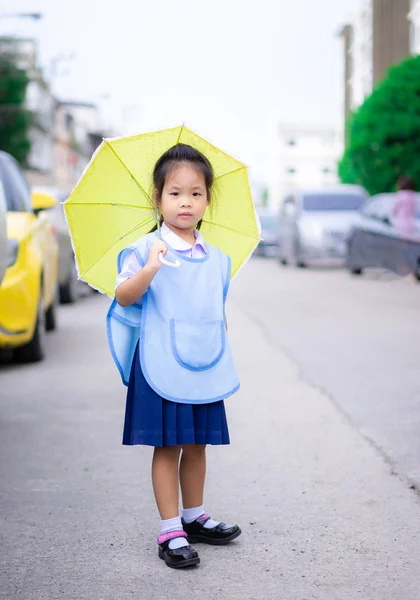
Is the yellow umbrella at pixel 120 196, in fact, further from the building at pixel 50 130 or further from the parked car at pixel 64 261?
the building at pixel 50 130

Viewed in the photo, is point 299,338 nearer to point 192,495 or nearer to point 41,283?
point 41,283

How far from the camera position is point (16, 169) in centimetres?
1002

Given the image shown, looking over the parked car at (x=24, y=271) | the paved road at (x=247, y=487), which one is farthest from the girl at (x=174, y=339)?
the parked car at (x=24, y=271)

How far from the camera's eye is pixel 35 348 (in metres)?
8.99

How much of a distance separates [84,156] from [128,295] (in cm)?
10007

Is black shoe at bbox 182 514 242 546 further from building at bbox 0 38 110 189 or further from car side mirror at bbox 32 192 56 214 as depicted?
building at bbox 0 38 110 189

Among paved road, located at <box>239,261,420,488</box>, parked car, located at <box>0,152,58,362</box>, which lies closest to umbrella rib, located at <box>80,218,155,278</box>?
paved road, located at <box>239,261,420,488</box>

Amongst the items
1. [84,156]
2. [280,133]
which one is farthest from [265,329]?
[280,133]

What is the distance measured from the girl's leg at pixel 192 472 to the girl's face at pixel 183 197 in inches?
31.8

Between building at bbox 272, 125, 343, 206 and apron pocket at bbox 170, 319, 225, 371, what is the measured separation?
140m

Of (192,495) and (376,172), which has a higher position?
(192,495)

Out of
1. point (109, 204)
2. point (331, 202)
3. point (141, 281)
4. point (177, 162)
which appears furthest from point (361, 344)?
point (331, 202)

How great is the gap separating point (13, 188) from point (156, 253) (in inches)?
244

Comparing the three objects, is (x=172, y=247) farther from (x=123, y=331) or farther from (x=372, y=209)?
(x=372, y=209)
